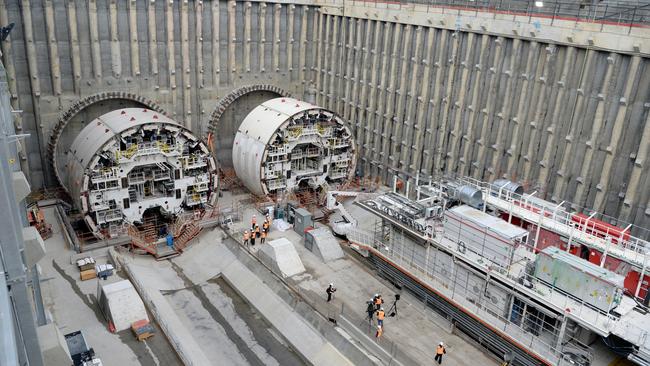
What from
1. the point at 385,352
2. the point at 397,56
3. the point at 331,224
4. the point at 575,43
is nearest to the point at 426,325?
the point at 385,352

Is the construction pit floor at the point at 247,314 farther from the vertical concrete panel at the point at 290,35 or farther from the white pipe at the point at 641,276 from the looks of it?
the vertical concrete panel at the point at 290,35

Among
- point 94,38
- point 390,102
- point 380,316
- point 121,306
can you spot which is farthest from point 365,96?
point 121,306

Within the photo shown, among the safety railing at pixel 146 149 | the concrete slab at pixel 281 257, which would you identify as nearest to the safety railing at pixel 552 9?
the concrete slab at pixel 281 257

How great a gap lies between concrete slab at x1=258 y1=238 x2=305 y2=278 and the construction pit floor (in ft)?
1.18

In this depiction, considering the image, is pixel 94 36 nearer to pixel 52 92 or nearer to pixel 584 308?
pixel 52 92

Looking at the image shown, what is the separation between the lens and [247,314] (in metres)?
20.6

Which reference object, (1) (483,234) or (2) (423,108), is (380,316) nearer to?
(1) (483,234)

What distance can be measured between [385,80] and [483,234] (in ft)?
45.4

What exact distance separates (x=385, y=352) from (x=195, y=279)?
9.41m

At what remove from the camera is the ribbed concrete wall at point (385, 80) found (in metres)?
20.6

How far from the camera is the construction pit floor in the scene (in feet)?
58.4

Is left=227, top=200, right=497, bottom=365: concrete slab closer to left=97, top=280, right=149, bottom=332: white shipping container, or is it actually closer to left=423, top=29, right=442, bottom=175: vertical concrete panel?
left=97, top=280, right=149, bottom=332: white shipping container

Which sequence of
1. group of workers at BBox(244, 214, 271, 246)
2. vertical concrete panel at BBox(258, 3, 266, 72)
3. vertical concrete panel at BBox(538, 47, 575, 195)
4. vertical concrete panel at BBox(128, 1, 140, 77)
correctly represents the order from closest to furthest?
1. vertical concrete panel at BBox(538, 47, 575, 195)
2. group of workers at BBox(244, 214, 271, 246)
3. vertical concrete panel at BBox(128, 1, 140, 77)
4. vertical concrete panel at BBox(258, 3, 266, 72)

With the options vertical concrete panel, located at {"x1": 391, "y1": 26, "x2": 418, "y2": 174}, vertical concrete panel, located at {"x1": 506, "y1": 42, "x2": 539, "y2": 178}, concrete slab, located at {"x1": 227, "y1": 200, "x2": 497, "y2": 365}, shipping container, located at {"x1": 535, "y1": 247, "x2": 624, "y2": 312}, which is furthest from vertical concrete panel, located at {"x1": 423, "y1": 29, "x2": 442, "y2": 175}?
shipping container, located at {"x1": 535, "y1": 247, "x2": 624, "y2": 312}
